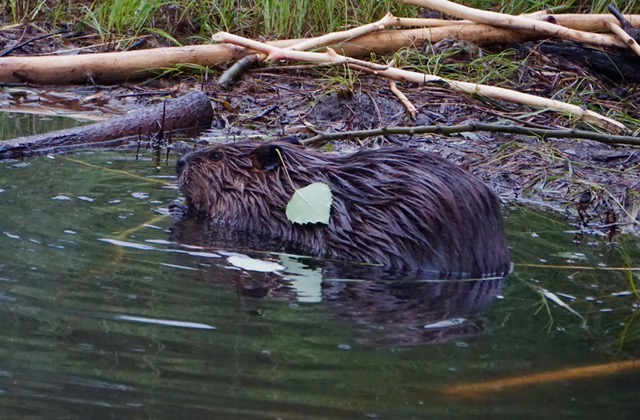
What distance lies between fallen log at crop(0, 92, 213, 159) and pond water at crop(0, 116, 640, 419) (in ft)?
3.67

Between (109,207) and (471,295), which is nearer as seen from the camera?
(471,295)

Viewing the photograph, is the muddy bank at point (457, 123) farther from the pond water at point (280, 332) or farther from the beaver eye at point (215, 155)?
the beaver eye at point (215, 155)

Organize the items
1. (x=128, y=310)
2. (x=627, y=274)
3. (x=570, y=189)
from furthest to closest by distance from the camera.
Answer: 1. (x=570, y=189)
2. (x=627, y=274)
3. (x=128, y=310)

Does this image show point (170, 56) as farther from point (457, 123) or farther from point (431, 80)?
point (457, 123)

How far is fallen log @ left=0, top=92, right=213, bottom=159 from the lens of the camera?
15.9 ft

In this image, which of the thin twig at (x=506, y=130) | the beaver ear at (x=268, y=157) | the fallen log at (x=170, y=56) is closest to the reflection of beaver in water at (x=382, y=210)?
the beaver ear at (x=268, y=157)

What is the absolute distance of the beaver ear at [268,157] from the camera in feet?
13.1

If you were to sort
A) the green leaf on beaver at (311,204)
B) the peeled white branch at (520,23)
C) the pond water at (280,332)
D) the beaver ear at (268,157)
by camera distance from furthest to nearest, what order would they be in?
1. the peeled white branch at (520,23)
2. the beaver ear at (268,157)
3. the green leaf on beaver at (311,204)
4. the pond water at (280,332)

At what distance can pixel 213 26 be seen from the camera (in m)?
7.58

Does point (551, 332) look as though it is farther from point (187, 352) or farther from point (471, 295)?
point (187, 352)

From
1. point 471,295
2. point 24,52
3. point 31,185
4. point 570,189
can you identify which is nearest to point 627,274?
point 471,295

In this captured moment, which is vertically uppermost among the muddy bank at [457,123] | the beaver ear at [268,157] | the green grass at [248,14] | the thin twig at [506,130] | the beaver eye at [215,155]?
the green grass at [248,14]

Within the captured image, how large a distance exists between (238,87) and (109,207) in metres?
2.88

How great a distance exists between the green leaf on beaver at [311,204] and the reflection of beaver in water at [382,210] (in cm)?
3
